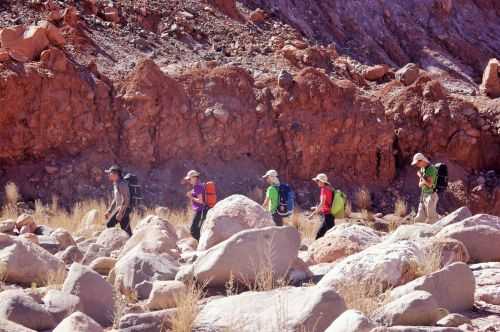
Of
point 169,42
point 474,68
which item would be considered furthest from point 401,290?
point 474,68

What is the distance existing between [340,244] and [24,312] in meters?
3.61

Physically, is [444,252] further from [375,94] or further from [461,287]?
[375,94]

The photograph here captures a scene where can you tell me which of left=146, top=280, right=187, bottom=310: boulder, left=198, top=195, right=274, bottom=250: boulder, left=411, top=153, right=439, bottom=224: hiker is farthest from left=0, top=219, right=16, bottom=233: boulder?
left=411, top=153, right=439, bottom=224: hiker

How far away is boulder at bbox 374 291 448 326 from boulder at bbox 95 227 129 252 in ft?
16.6

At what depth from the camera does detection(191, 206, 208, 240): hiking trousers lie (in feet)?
37.6

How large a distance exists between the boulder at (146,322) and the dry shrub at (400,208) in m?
13.6

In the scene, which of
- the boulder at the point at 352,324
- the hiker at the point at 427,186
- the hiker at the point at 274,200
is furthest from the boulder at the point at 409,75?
the boulder at the point at 352,324

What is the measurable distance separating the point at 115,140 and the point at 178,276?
1178cm

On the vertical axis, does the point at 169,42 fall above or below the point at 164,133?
above

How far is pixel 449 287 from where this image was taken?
19.2ft

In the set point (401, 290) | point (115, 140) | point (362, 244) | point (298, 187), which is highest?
point (401, 290)

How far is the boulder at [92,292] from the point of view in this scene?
6.07m

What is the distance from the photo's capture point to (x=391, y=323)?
516 centimetres

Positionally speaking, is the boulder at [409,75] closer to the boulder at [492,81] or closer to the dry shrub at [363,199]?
the boulder at [492,81]
